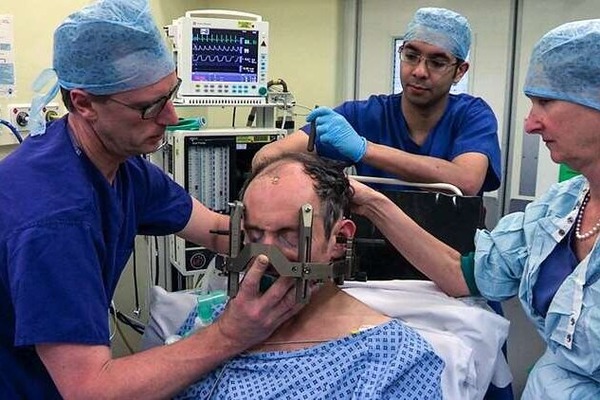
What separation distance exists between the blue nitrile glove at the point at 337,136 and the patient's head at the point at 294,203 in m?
0.40

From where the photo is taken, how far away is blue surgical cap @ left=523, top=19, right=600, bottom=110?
1220 millimetres

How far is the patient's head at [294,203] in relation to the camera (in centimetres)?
128

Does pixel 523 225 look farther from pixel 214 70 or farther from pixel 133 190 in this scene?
pixel 214 70

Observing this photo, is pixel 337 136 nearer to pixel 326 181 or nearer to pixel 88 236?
pixel 326 181

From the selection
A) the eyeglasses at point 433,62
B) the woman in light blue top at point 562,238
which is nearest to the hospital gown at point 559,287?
the woman in light blue top at point 562,238

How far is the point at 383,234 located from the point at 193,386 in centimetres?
61

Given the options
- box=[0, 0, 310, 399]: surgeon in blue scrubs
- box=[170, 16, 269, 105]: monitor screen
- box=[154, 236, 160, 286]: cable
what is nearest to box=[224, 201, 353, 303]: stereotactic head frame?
box=[0, 0, 310, 399]: surgeon in blue scrubs

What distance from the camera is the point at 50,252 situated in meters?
1.07

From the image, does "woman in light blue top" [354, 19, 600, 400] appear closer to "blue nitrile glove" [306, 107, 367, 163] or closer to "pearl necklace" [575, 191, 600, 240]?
"pearl necklace" [575, 191, 600, 240]

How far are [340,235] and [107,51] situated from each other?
605 mm

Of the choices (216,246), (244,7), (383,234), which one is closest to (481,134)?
(383,234)

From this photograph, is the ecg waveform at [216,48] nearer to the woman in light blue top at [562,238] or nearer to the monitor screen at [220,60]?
the monitor screen at [220,60]

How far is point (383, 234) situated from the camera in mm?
1632

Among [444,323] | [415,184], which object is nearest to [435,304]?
[444,323]
